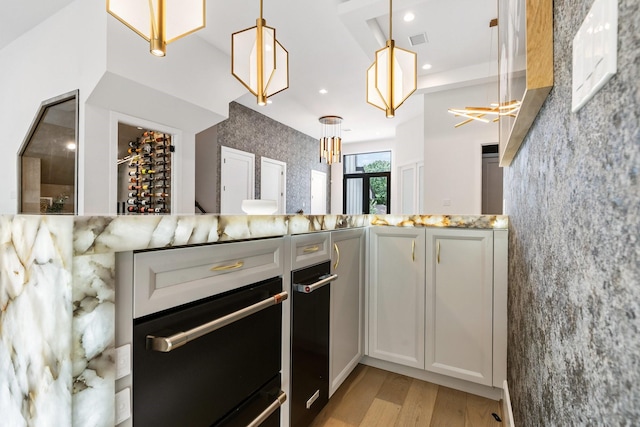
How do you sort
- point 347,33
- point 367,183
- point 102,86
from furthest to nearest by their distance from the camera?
point 367,183
point 347,33
point 102,86

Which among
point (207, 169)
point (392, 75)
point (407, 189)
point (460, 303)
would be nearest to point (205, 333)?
point (460, 303)

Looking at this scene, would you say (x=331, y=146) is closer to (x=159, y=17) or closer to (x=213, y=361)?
(x=159, y=17)

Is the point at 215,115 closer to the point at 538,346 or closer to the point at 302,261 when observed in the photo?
the point at 302,261

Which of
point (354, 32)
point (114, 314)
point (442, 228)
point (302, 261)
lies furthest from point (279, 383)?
point (354, 32)

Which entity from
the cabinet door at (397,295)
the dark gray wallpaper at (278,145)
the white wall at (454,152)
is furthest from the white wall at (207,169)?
the cabinet door at (397,295)

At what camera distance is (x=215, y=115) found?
12.2 ft

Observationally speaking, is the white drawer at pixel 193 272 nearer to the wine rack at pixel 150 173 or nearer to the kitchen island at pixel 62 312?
the kitchen island at pixel 62 312

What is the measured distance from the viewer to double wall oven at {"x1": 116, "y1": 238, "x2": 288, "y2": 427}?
2.22ft

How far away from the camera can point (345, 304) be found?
1.72m

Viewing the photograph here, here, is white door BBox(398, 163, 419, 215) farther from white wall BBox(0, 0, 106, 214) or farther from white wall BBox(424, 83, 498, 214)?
white wall BBox(0, 0, 106, 214)

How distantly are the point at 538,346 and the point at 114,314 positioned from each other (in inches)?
38.0

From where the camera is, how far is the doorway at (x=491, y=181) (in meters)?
4.41

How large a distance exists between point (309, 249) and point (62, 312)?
0.90 m

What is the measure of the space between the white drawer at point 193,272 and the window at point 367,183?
7612 millimetres
